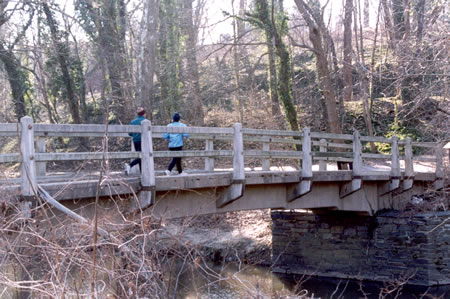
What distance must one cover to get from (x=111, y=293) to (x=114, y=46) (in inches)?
1003

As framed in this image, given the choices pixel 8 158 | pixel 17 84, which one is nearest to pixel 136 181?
pixel 8 158

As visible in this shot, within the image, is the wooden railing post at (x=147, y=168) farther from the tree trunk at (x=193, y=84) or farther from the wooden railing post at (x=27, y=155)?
the tree trunk at (x=193, y=84)

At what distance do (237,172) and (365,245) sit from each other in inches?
338

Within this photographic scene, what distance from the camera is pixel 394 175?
17922 millimetres

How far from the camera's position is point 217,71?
30.7 metres

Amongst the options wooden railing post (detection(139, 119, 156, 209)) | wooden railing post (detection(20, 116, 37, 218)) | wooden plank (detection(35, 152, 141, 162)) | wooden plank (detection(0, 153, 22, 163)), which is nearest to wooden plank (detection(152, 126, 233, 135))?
wooden railing post (detection(139, 119, 156, 209))

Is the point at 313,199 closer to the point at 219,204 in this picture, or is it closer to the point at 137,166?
the point at 219,204

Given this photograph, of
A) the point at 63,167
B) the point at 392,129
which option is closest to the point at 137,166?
the point at 63,167

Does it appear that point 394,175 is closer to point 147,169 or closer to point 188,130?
point 188,130

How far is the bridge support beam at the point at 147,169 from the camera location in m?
9.64

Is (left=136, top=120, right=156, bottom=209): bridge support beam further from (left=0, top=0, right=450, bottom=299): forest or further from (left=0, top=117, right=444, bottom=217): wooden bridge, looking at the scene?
(left=0, top=0, right=450, bottom=299): forest

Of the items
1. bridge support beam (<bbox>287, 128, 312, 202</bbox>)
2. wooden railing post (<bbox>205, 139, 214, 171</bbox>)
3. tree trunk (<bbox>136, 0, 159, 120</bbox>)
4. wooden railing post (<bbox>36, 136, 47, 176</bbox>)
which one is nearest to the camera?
wooden railing post (<bbox>36, 136, 47, 176</bbox>)

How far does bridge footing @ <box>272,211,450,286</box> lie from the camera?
704 inches

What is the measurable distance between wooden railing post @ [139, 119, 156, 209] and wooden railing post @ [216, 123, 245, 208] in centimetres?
238
